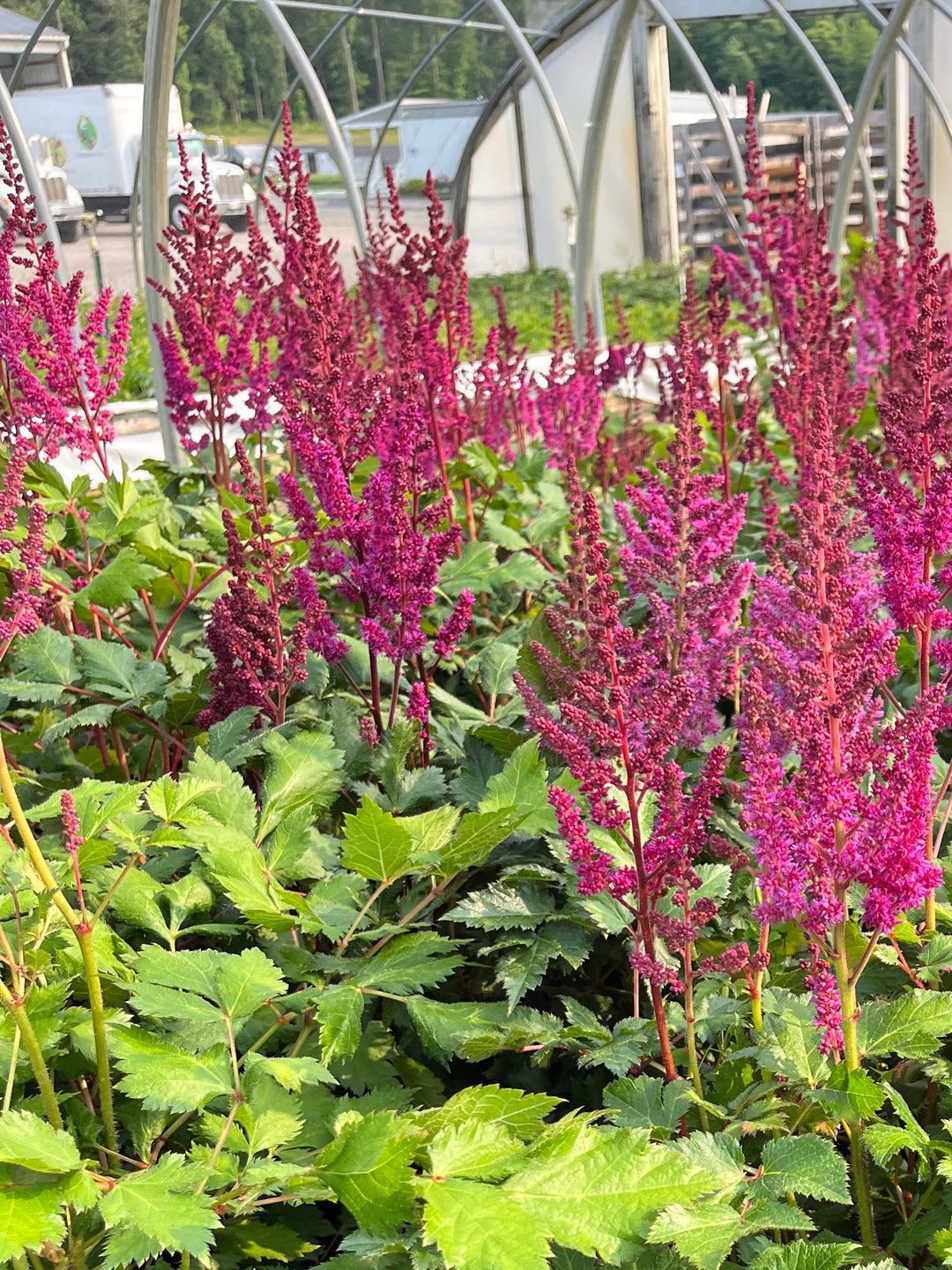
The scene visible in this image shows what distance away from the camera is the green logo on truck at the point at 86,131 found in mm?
7109

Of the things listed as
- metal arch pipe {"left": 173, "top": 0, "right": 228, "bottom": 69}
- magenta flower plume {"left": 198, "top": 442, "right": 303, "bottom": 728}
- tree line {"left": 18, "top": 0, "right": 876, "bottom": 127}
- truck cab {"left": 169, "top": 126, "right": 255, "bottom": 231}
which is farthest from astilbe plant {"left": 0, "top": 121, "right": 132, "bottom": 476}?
truck cab {"left": 169, "top": 126, "right": 255, "bottom": 231}

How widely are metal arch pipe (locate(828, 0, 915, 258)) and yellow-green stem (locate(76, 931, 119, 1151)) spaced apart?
16.7 ft

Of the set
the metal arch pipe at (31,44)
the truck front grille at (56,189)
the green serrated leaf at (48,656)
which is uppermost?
the metal arch pipe at (31,44)

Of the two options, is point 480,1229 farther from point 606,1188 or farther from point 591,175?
point 591,175

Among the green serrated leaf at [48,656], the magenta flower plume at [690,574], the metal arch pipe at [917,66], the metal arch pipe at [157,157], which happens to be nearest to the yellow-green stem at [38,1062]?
the magenta flower plume at [690,574]

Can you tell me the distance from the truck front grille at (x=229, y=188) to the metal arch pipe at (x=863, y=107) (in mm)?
4588

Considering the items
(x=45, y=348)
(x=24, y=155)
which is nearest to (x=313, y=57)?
(x=24, y=155)

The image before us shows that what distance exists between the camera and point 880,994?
1588mm

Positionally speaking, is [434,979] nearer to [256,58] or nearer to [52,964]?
[52,964]

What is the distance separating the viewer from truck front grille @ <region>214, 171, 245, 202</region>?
30.4 ft

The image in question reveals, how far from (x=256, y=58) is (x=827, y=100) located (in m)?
5.08

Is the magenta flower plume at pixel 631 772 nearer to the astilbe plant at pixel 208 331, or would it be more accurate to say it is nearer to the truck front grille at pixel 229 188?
the astilbe plant at pixel 208 331

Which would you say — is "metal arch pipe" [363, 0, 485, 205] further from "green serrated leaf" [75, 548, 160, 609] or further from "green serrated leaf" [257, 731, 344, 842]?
"green serrated leaf" [257, 731, 344, 842]

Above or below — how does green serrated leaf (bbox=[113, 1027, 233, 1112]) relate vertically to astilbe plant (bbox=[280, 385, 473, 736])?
below
